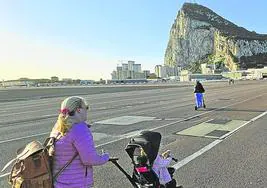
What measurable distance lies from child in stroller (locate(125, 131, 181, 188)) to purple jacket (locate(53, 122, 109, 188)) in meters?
0.66

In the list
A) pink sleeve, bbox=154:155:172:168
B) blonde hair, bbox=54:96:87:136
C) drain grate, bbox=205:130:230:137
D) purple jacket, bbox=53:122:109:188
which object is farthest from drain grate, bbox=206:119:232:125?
blonde hair, bbox=54:96:87:136

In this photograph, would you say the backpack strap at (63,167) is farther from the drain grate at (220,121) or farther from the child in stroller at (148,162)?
the drain grate at (220,121)

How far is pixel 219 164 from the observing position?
24.9 feet

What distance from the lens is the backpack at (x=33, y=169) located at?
344 centimetres

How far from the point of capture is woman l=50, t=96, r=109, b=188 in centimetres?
369

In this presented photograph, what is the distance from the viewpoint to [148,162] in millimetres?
4367

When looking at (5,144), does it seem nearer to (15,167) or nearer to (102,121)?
(102,121)

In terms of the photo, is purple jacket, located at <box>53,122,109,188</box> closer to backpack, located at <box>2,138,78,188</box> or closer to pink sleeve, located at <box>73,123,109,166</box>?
pink sleeve, located at <box>73,123,109,166</box>

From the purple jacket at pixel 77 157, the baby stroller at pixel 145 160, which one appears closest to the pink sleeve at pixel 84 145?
the purple jacket at pixel 77 157

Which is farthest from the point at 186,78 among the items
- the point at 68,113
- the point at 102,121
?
the point at 68,113

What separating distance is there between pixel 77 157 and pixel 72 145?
143mm

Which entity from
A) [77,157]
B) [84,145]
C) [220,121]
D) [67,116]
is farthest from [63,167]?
[220,121]

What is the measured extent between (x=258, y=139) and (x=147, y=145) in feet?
22.6

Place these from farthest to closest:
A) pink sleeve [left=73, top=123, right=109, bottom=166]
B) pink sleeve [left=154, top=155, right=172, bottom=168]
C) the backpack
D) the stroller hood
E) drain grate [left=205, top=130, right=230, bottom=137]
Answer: drain grate [left=205, top=130, right=230, bottom=137], pink sleeve [left=154, top=155, right=172, bottom=168], the stroller hood, pink sleeve [left=73, top=123, right=109, bottom=166], the backpack
